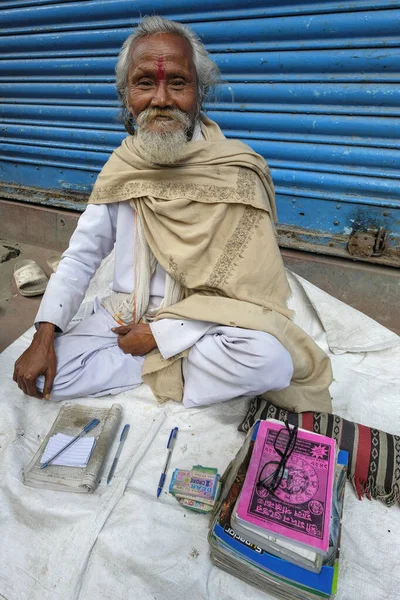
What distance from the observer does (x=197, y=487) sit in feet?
4.75

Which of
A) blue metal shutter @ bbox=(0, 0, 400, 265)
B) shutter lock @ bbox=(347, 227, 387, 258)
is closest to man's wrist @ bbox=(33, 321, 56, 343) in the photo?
blue metal shutter @ bbox=(0, 0, 400, 265)

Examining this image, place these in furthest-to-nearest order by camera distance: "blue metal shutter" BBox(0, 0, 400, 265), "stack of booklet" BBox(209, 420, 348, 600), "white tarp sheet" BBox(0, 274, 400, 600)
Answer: "blue metal shutter" BBox(0, 0, 400, 265) → "white tarp sheet" BBox(0, 274, 400, 600) → "stack of booklet" BBox(209, 420, 348, 600)

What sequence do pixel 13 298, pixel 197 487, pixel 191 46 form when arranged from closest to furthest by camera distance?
pixel 197 487, pixel 191 46, pixel 13 298

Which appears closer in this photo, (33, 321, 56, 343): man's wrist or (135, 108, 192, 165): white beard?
(135, 108, 192, 165): white beard

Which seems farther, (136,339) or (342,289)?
(342,289)

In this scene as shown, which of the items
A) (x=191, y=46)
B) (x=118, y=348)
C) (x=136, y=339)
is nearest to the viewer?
(x=191, y=46)

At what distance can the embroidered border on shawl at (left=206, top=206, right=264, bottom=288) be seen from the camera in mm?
1701

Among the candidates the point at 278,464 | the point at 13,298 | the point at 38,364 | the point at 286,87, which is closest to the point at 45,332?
the point at 38,364

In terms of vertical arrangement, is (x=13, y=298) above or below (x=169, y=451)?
above

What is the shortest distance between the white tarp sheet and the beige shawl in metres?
0.25

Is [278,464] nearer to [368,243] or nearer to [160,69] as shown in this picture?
[160,69]

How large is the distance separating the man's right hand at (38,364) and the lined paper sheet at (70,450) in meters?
0.23

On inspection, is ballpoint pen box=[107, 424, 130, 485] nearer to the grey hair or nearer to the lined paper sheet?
the lined paper sheet

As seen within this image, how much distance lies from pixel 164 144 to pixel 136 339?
0.90 metres
